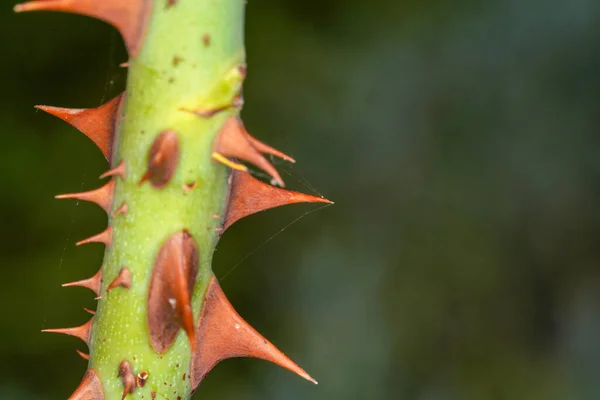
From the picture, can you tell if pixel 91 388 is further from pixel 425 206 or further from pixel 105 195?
pixel 425 206

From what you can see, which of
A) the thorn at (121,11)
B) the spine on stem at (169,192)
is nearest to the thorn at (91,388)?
the spine on stem at (169,192)

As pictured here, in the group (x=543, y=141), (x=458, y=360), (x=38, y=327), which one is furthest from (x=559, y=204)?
(x=38, y=327)

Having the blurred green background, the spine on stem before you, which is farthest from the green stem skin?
the blurred green background

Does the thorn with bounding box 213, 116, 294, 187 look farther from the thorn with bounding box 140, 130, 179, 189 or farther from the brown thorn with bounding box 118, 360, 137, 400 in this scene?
the brown thorn with bounding box 118, 360, 137, 400

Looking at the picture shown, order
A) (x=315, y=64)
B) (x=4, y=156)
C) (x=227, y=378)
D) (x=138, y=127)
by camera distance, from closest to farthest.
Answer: (x=138, y=127), (x=4, y=156), (x=227, y=378), (x=315, y=64)

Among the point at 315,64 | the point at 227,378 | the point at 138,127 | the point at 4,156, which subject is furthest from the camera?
the point at 315,64

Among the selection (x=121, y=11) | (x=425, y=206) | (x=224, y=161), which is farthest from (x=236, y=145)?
(x=425, y=206)

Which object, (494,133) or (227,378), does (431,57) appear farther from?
(227,378)
